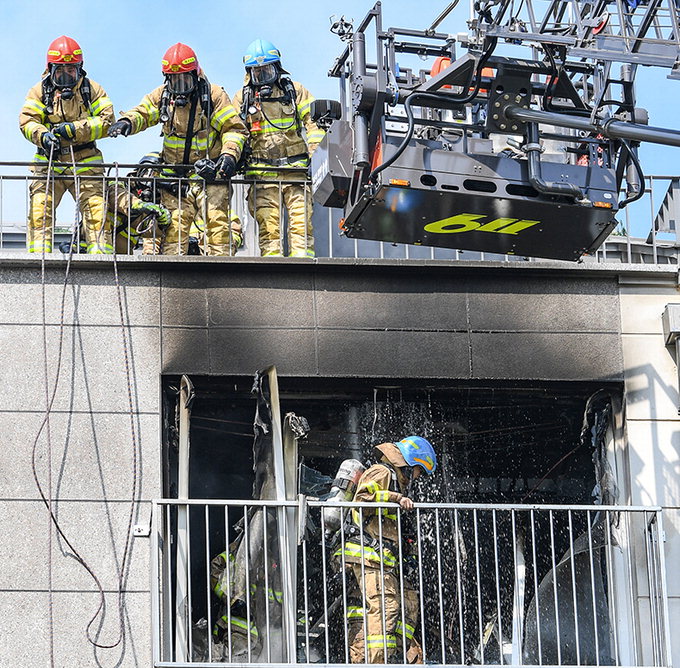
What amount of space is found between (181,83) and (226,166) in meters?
0.98

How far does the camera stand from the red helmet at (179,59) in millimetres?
14812

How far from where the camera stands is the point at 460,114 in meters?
13.0

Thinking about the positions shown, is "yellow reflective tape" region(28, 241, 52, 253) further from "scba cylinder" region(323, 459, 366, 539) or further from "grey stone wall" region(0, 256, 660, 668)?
"scba cylinder" region(323, 459, 366, 539)

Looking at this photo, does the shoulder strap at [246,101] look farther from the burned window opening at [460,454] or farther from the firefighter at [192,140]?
the burned window opening at [460,454]

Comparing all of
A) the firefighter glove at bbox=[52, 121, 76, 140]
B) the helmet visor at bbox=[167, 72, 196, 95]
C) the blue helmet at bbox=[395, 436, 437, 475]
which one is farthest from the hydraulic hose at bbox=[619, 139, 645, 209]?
the firefighter glove at bbox=[52, 121, 76, 140]

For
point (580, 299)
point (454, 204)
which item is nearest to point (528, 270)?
point (580, 299)

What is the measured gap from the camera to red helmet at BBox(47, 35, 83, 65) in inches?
587

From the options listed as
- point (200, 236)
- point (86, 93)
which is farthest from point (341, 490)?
point (86, 93)

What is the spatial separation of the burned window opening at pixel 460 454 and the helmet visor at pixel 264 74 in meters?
2.81

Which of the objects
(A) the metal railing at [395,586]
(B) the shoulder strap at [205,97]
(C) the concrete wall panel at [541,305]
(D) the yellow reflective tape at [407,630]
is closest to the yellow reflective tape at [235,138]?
(B) the shoulder strap at [205,97]

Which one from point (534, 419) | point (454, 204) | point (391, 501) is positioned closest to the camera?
point (454, 204)

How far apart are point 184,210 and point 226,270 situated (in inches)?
38.2

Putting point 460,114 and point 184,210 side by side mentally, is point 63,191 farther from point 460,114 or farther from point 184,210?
point 460,114

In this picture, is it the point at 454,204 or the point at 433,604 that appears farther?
the point at 433,604
